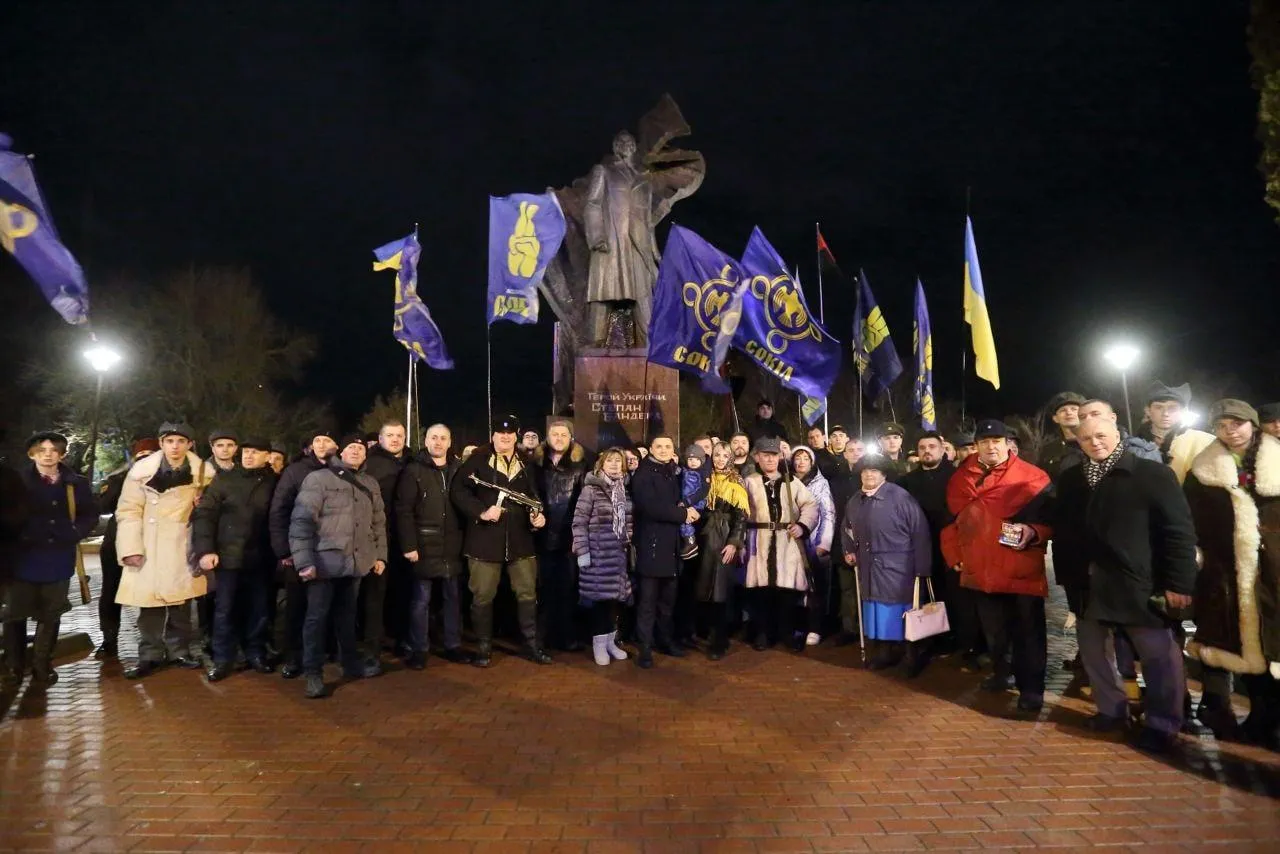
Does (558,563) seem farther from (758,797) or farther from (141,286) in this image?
(141,286)

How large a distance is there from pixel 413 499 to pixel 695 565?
2756 mm

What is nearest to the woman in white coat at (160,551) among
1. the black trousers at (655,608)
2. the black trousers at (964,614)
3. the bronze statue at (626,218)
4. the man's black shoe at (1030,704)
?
the black trousers at (655,608)

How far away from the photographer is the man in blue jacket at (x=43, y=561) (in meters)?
6.17

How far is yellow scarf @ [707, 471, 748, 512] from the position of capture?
7.43 metres

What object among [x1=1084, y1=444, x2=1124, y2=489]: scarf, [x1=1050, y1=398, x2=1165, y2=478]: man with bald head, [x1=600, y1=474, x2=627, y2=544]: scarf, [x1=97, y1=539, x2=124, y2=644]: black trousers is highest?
[x1=1050, y1=398, x2=1165, y2=478]: man with bald head

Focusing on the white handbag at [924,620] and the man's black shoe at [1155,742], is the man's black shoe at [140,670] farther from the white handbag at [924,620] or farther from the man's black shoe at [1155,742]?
the man's black shoe at [1155,742]

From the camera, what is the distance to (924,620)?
247 inches

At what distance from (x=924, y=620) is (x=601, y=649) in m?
2.74

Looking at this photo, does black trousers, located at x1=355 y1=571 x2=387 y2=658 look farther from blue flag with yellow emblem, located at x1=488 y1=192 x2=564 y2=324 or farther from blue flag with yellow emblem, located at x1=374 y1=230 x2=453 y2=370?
blue flag with yellow emblem, located at x1=488 y1=192 x2=564 y2=324

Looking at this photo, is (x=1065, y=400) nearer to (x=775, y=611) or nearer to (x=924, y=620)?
(x=924, y=620)

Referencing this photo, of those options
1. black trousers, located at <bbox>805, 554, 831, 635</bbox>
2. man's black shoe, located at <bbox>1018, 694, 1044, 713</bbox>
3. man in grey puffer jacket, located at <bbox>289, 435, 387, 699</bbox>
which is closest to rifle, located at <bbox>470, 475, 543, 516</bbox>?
man in grey puffer jacket, located at <bbox>289, 435, 387, 699</bbox>

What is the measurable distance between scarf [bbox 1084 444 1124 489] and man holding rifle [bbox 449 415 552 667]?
4259mm

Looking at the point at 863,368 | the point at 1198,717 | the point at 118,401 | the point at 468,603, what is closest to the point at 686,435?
the point at 118,401

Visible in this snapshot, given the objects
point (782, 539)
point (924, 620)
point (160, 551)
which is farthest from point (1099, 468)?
point (160, 551)
